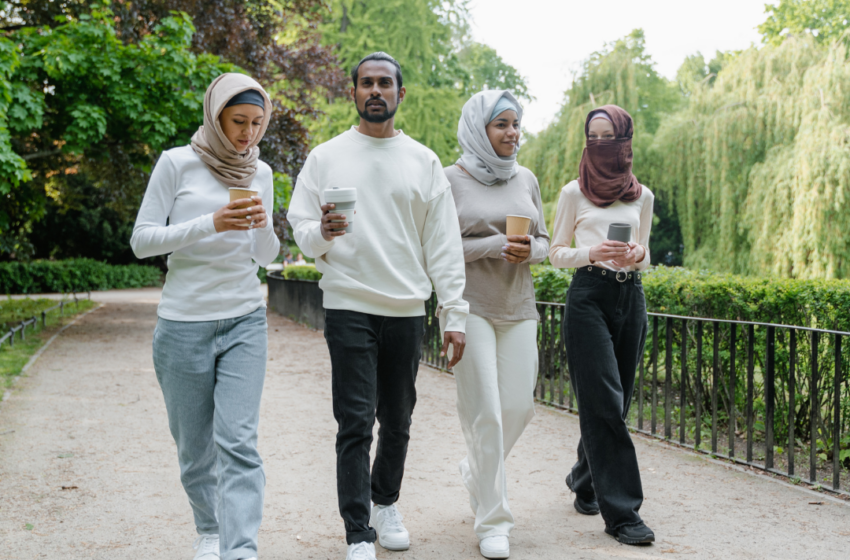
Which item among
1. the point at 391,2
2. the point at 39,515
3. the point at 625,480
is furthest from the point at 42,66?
the point at 391,2

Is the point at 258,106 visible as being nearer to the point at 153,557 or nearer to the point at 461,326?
the point at 461,326

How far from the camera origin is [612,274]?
12.2 feet

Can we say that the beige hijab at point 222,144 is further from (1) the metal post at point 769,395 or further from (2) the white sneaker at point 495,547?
(1) the metal post at point 769,395

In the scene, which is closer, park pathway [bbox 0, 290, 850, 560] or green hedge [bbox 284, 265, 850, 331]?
park pathway [bbox 0, 290, 850, 560]

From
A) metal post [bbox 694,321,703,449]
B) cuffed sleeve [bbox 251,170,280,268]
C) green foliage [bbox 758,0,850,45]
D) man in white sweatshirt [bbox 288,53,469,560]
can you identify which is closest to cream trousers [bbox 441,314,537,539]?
man in white sweatshirt [bbox 288,53,469,560]

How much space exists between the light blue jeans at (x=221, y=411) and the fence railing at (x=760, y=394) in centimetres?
344

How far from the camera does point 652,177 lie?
1584 centimetres

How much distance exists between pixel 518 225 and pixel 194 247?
143 centimetres

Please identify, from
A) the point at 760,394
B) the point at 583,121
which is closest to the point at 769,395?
the point at 760,394

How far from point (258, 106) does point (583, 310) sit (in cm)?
184

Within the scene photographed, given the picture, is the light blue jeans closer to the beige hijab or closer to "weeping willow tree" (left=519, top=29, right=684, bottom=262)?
the beige hijab

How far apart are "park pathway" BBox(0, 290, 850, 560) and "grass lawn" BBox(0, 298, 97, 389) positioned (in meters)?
1.93

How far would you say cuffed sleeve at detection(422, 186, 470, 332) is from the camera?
3.32m

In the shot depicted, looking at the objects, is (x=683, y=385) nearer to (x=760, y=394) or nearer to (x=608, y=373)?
(x=760, y=394)
